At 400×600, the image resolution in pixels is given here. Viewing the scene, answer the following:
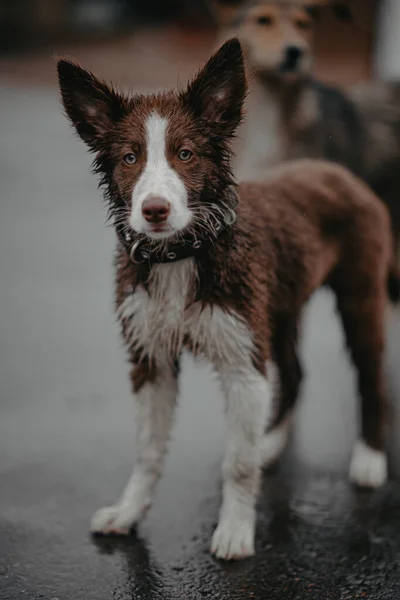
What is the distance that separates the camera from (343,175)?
4.57 meters

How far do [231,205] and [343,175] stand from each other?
106 cm

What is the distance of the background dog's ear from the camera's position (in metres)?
6.96

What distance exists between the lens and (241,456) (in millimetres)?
3875

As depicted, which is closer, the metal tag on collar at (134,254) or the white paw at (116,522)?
the metal tag on collar at (134,254)

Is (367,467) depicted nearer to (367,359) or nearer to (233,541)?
(367,359)

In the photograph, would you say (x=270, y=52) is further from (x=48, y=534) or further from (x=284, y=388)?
(x=48, y=534)

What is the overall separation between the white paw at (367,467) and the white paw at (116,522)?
1.16 m

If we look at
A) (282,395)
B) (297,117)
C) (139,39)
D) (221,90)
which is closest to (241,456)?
(282,395)

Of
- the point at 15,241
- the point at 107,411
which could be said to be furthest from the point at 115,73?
the point at 107,411

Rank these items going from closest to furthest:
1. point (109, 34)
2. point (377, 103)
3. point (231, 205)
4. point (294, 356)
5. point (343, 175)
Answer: point (231, 205), point (343, 175), point (294, 356), point (377, 103), point (109, 34)

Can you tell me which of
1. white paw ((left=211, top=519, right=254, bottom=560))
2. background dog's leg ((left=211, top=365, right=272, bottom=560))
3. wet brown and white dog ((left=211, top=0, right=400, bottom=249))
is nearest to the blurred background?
wet brown and white dog ((left=211, top=0, right=400, bottom=249))

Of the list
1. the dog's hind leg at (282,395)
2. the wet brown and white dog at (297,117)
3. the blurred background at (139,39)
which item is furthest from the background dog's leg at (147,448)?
the blurred background at (139,39)

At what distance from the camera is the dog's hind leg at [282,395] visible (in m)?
4.80

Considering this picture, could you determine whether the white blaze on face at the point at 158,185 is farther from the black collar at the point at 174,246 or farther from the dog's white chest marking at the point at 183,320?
the dog's white chest marking at the point at 183,320
